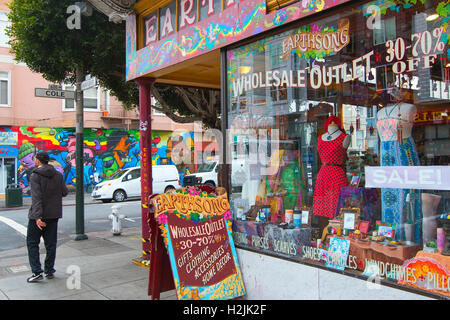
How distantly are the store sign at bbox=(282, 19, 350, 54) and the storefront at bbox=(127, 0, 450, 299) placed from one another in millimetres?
11

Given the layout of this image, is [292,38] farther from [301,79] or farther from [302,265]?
[302,265]

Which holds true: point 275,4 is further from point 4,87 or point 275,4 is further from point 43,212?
point 4,87

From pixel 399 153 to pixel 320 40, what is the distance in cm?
138

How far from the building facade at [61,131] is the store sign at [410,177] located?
15.8 m

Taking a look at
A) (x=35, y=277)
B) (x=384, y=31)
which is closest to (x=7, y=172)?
(x=35, y=277)

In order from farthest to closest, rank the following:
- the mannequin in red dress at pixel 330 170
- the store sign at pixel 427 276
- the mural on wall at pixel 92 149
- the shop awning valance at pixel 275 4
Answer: the mural on wall at pixel 92 149 → the mannequin in red dress at pixel 330 170 → the shop awning valance at pixel 275 4 → the store sign at pixel 427 276

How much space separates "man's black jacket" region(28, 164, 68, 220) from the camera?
543 cm

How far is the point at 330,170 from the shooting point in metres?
4.32

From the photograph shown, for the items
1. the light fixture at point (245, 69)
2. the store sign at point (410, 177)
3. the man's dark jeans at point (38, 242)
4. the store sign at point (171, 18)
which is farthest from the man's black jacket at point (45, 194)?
the store sign at point (410, 177)

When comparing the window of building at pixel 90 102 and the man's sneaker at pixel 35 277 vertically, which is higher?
the window of building at pixel 90 102

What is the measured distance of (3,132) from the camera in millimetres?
19375

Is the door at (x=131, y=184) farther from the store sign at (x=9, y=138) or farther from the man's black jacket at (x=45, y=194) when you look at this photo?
the man's black jacket at (x=45, y=194)

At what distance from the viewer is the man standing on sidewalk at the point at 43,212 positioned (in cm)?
544

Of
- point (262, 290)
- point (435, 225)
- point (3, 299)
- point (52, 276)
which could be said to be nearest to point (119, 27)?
point (52, 276)
